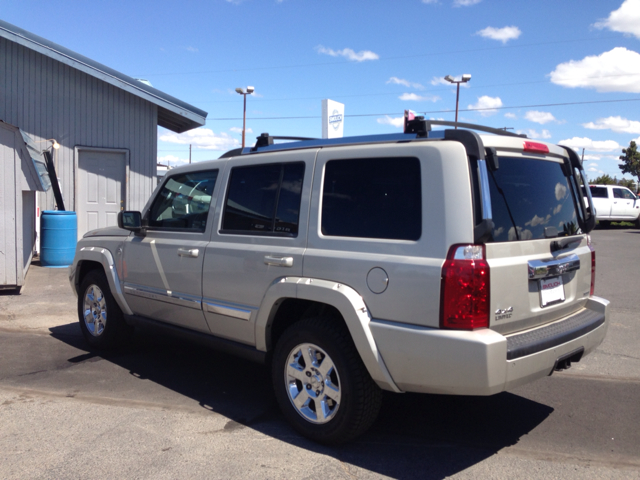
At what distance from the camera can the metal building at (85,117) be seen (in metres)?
12.2

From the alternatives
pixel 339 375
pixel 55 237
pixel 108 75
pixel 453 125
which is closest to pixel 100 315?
pixel 339 375

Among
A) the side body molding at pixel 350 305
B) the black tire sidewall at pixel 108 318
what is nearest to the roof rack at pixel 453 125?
the side body molding at pixel 350 305

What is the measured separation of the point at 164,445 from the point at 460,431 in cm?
205

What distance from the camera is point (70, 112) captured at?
1263cm

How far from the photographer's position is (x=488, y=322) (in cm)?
322

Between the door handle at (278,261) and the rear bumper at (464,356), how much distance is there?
2.62 ft

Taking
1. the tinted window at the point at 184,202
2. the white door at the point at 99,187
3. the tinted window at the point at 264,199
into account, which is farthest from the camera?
the white door at the point at 99,187

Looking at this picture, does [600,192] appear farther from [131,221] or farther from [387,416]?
[131,221]

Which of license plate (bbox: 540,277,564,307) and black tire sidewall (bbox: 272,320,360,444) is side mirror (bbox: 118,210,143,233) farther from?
license plate (bbox: 540,277,564,307)

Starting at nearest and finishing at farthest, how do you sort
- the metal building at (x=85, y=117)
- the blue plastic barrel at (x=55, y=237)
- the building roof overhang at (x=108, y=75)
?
the blue plastic barrel at (x=55, y=237) < the building roof overhang at (x=108, y=75) < the metal building at (x=85, y=117)

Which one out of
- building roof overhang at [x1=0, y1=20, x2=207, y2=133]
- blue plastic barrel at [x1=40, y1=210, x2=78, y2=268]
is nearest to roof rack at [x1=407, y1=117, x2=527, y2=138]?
blue plastic barrel at [x1=40, y1=210, x2=78, y2=268]

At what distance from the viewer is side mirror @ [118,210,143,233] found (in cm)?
528

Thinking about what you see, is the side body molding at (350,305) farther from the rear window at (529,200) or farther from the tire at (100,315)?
the tire at (100,315)

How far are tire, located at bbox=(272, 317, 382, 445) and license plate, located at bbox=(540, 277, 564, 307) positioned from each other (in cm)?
120
